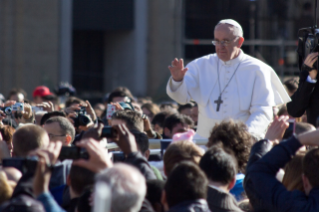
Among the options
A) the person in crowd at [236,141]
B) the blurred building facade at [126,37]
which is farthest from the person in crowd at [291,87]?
the blurred building facade at [126,37]

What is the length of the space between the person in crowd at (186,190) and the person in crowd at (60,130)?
2143 mm

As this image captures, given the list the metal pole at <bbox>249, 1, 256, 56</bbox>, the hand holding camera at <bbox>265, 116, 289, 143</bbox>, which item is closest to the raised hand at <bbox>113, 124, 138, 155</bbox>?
the hand holding camera at <bbox>265, 116, 289, 143</bbox>

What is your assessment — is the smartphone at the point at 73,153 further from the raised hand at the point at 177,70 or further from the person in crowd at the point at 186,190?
the raised hand at the point at 177,70

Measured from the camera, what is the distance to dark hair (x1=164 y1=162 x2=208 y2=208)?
7.89 feet

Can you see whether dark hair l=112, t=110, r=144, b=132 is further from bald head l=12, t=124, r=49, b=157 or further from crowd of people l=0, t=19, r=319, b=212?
bald head l=12, t=124, r=49, b=157

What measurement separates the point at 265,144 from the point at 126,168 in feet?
3.19

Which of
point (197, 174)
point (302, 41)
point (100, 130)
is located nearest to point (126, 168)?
point (197, 174)

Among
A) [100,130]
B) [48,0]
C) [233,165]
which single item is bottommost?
[233,165]

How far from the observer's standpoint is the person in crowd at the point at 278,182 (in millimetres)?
2635

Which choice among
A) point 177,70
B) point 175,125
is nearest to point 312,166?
point 177,70

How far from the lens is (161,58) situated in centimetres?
1842

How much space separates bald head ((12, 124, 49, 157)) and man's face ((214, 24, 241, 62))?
1934 millimetres

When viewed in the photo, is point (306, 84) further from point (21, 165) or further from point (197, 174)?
point (21, 165)

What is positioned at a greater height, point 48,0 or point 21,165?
point 48,0
